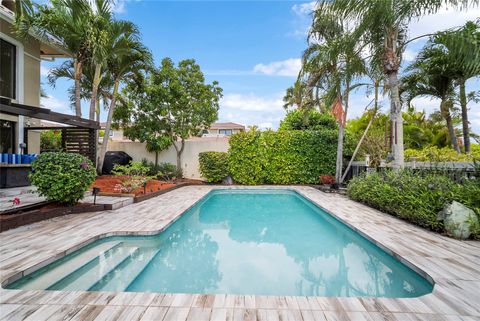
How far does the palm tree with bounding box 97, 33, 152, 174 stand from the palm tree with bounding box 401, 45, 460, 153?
10137 millimetres

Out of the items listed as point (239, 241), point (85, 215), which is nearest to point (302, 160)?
point (239, 241)

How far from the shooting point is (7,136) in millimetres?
8484

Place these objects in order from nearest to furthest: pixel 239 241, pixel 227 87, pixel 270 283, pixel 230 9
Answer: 1. pixel 270 283
2. pixel 239 241
3. pixel 230 9
4. pixel 227 87

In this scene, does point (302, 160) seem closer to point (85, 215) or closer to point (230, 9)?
point (230, 9)

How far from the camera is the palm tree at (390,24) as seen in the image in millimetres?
6152

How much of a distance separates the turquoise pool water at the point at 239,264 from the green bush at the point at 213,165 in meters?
6.45

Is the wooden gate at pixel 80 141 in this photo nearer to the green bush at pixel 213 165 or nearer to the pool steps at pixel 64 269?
the green bush at pixel 213 165

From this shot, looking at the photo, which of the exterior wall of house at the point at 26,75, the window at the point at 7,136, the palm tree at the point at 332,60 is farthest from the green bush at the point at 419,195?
the exterior wall of house at the point at 26,75

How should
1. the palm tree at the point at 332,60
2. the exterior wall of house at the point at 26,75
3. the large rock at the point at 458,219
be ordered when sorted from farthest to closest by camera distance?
the exterior wall of house at the point at 26,75
the palm tree at the point at 332,60
the large rock at the point at 458,219

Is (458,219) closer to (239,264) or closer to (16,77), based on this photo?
(239,264)

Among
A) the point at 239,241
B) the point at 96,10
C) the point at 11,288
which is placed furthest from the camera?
the point at 96,10

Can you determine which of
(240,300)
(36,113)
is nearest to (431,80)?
(240,300)

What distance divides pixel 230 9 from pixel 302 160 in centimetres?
727

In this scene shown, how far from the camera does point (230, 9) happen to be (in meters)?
10.6
